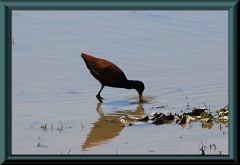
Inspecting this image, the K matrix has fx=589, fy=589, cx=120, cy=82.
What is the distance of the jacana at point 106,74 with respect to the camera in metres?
8.66

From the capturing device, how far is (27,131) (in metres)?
6.54

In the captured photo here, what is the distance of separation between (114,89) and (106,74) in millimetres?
778

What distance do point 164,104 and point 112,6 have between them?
3.25 meters

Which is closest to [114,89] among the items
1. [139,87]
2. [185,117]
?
[139,87]

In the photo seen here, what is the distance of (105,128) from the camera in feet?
22.6

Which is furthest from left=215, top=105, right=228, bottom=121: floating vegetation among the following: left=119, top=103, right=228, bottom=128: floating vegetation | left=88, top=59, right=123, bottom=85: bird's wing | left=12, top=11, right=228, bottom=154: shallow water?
left=88, top=59, right=123, bottom=85: bird's wing

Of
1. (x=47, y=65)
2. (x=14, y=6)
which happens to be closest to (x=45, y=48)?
(x=47, y=65)

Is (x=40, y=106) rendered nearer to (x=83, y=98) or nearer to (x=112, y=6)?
(x=83, y=98)

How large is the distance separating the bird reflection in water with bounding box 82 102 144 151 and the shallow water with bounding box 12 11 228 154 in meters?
0.01

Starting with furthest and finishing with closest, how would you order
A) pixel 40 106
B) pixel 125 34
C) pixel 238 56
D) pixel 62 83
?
1. pixel 125 34
2. pixel 62 83
3. pixel 40 106
4. pixel 238 56

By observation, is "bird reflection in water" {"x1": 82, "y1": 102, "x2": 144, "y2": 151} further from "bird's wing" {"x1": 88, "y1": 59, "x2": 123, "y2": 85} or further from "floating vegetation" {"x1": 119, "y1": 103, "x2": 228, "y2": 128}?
"bird's wing" {"x1": 88, "y1": 59, "x2": 123, "y2": 85}

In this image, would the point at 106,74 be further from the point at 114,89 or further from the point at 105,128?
the point at 105,128

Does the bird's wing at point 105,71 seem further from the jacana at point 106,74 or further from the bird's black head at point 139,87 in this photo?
the bird's black head at point 139,87

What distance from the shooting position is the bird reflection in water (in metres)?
6.27
